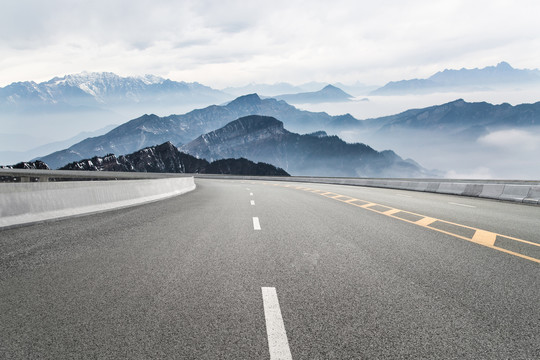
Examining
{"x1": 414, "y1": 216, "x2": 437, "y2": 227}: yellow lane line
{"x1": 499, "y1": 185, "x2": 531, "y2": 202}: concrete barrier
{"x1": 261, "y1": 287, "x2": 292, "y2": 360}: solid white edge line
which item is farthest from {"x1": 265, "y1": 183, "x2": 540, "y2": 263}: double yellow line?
{"x1": 499, "y1": 185, "x2": 531, "y2": 202}: concrete barrier

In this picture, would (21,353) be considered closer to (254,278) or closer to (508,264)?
(254,278)

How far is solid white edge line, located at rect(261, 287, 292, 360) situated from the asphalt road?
0.7 inches

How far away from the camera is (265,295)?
384cm

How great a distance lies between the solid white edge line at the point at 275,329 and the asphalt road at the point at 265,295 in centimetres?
2

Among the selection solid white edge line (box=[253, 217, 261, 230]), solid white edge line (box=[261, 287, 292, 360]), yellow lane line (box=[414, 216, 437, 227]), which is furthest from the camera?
yellow lane line (box=[414, 216, 437, 227])

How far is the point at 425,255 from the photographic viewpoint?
18.7 ft

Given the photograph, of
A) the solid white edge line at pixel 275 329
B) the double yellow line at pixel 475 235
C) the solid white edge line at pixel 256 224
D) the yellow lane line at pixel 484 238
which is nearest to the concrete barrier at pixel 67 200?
the solid white edge line at pixel 256 224

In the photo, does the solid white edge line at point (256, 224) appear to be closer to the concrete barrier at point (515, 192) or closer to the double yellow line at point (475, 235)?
the double yellow line at point (475, 235)

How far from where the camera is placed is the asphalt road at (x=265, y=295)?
9.07 ft

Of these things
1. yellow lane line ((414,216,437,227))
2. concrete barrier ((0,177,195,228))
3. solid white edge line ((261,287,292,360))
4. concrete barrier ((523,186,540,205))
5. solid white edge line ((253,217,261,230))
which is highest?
concrete barrier ((0,177,195,228))

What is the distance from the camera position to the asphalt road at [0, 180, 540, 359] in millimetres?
2766

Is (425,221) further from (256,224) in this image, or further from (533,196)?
(533,196)

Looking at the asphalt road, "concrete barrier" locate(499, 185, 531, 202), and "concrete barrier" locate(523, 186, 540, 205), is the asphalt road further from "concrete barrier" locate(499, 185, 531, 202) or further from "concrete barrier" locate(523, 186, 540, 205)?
"concrete barrier" locate(499, 185, 531, 202)

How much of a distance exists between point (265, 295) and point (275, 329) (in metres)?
0.83
